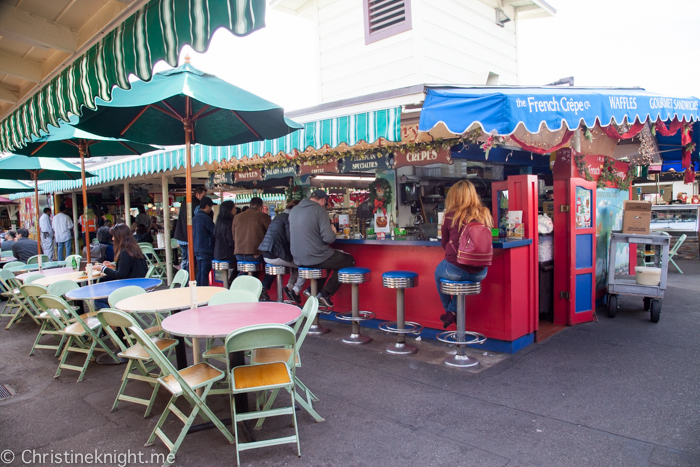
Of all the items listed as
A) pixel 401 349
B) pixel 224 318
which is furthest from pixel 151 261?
pixel 224 318

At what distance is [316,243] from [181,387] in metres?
2.90

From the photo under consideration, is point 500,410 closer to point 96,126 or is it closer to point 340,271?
point 340,271

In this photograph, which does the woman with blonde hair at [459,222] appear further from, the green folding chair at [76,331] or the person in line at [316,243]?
the green folding chair at [76,331]

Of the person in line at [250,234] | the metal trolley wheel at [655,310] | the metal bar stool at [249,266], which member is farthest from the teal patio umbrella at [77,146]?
the metal trolley wheel at [655,310]

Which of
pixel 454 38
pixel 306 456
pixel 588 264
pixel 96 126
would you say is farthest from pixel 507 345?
pixel 454 38

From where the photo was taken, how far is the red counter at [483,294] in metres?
4.48

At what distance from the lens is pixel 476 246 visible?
3.96 m

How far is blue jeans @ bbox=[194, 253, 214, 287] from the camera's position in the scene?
7367 mm

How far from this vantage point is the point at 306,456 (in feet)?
8.96

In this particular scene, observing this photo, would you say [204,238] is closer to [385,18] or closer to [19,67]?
[19,67]

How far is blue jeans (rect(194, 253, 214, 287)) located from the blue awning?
4.77 meters

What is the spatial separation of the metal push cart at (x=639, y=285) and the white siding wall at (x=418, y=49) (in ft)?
13.2

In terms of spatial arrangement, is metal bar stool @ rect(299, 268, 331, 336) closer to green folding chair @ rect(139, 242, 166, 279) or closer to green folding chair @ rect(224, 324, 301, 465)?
green folding chair @ rect(224, 324, 301, 465)

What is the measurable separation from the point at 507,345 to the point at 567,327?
4.52 feet
